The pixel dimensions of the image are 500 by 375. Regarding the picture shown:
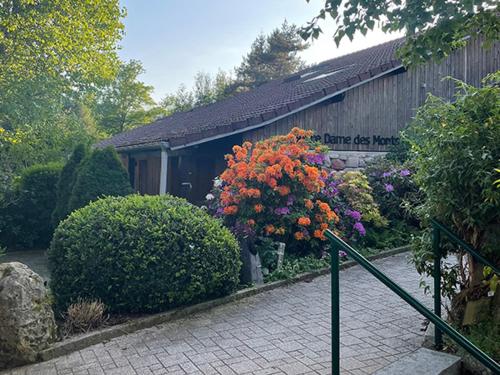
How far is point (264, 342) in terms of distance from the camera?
12.0 feet

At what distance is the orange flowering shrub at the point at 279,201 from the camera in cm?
622

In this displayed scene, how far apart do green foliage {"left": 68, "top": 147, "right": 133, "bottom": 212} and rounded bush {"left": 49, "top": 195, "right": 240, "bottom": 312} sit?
11.8ft

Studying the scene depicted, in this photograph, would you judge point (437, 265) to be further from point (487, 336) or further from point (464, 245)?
point (487, 336)

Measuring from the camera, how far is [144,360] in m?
3.41

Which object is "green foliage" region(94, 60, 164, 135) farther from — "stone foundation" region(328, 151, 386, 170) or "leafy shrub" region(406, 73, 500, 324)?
"leafy shrub" region(406, 73, 500, 324)

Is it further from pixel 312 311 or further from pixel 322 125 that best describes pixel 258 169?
pixel 322 125

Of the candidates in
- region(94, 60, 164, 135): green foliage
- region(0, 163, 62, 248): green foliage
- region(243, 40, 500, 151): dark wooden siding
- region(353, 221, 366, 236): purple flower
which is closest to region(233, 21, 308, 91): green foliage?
region(94, 60, 164, 135): green foliage

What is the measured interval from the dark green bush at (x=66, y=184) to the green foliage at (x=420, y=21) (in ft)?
26.3

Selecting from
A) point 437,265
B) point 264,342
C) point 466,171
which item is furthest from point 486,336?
point 264,342

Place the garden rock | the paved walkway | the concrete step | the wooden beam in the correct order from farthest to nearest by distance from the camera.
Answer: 1. the wooden beam
2. the garden rock
3. the paved walkway
4. the concrete step

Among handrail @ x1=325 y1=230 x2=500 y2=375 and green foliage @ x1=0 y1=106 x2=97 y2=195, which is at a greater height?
green foliage @ x1=0 y1=106 x2=97 y2=195

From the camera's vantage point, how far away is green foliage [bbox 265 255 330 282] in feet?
18.6

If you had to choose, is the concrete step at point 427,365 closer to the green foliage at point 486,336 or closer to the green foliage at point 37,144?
the green foliage at point 486,336

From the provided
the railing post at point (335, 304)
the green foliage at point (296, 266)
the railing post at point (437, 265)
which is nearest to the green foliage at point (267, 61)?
the green foliage at point (296, 266)
